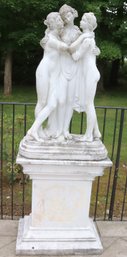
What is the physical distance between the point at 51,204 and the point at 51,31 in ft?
5.41

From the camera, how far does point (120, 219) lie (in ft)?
14.5

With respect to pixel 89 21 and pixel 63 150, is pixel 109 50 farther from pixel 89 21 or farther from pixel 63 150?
pixel 63 150

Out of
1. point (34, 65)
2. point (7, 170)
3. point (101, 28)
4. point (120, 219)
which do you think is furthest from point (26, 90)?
point (120, 219)

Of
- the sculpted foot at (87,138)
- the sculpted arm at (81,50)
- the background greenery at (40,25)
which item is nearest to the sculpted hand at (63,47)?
the sculpted arm at (81,50)

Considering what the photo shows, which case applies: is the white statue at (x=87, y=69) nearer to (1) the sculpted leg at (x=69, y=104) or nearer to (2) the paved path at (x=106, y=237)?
(1) the sculpted leg at (x=69, y=104)

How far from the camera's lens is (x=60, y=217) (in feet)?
11.8

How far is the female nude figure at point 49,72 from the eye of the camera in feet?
10.3

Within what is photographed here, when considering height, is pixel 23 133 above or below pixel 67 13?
below

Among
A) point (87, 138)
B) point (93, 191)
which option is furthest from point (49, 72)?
point (93, 191)

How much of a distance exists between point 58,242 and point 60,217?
0.83ft

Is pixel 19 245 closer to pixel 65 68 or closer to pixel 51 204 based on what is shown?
pixel 51 204

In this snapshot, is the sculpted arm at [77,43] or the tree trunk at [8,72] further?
the tree trunk at [8,72]

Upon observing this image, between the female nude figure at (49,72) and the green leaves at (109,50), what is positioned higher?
the female nude figure at (49,72)

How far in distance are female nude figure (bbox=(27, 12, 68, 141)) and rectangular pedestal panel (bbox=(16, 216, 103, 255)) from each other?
3.29 feet
